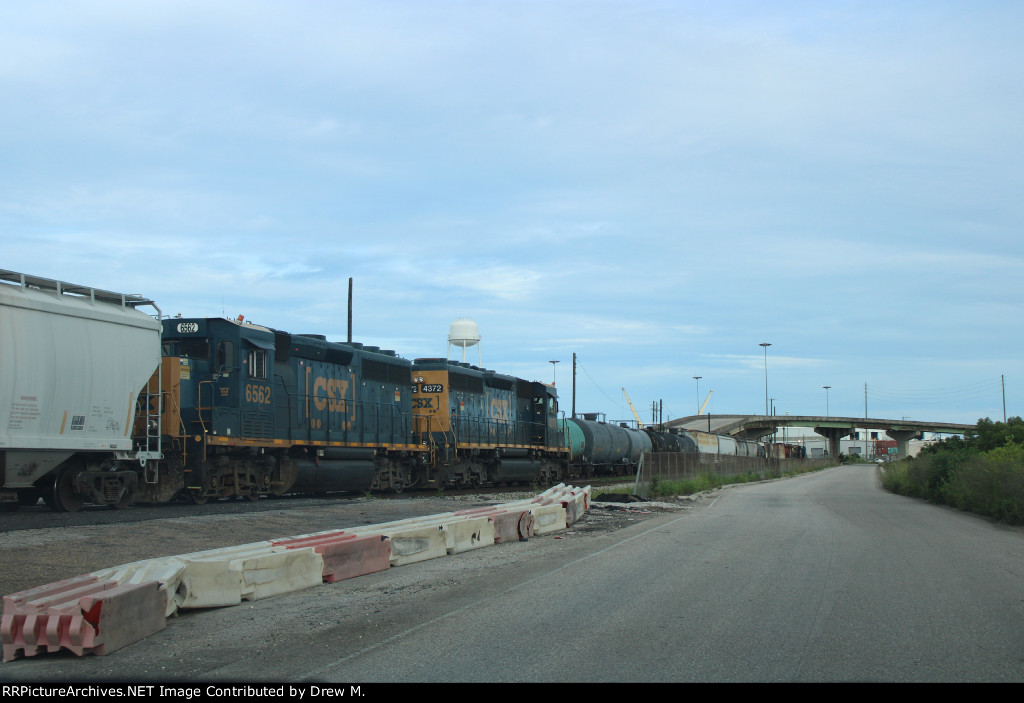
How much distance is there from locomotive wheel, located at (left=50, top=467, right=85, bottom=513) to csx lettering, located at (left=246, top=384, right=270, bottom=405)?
4.78m

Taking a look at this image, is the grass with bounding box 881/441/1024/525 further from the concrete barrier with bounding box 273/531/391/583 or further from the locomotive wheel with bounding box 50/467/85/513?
the locomotive wheel with bounding box 50/467/85/513

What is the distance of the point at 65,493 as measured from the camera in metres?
15.4

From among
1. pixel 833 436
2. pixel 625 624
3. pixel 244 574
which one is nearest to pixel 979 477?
pixel 625 624

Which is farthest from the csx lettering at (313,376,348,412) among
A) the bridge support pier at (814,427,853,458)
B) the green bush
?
the bridge support pier at (814,427,853,458)

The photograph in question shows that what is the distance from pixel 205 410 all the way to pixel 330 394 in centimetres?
523

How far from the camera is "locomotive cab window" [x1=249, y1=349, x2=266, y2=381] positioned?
Answer: 20.0 metres

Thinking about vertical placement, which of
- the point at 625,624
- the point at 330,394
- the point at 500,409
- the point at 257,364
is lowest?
the point at 625,624

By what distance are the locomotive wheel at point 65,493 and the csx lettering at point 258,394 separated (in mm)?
4776

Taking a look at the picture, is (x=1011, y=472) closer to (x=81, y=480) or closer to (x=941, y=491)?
(x=941, y=491)

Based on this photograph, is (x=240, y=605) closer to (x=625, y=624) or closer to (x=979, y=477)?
(x=625, y=624)

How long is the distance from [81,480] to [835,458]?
122 metres

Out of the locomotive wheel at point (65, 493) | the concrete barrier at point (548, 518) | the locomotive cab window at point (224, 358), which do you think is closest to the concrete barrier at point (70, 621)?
the concrete barrier at point (548, 518)

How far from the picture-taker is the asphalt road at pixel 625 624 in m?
5.94

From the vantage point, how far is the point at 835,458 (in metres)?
124
